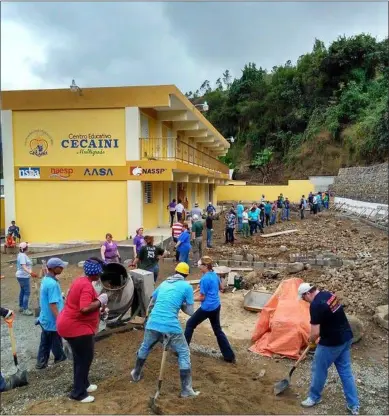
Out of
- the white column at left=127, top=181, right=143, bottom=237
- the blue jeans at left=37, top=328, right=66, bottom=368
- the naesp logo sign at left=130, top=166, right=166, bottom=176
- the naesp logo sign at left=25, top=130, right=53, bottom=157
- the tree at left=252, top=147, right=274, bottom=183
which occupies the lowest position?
the blue jeans at left=37, top=328, right=66, bottom=368

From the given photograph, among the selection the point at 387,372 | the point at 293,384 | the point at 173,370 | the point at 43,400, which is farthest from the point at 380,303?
the point at 43,400

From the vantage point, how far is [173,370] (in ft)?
18.1

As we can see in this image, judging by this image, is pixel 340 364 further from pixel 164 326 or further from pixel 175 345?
pixel 164 326

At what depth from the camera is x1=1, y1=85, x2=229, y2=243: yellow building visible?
53.4ft

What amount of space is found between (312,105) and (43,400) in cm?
4781

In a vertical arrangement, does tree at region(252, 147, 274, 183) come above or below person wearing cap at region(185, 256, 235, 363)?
above

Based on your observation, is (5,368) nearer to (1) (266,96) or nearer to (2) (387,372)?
(2) (387,372)

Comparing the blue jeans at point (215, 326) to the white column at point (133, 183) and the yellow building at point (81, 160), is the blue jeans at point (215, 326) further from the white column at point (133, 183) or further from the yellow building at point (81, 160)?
the white column at point (133, 183)

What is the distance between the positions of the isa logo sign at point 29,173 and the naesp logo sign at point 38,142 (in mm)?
660

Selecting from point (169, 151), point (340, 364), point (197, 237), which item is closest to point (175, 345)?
point (340, 364)

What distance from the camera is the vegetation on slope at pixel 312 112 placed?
38969mm

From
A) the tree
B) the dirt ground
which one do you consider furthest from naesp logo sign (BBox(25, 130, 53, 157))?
the tree

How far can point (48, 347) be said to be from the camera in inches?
240

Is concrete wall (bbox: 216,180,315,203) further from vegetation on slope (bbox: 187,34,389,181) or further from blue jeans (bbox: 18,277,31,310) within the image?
blue jeans (bbox: 18,277,31,310)
